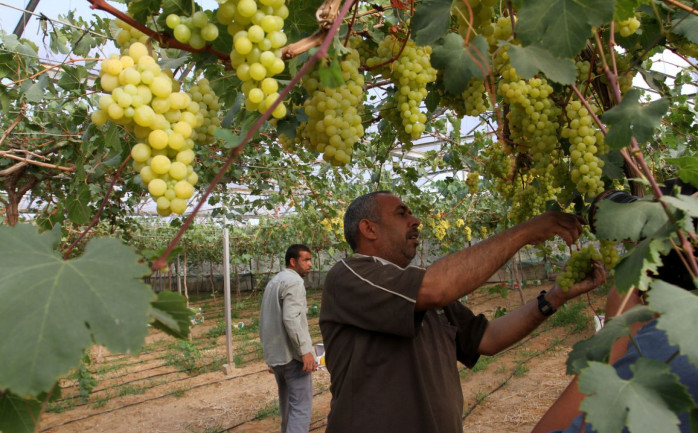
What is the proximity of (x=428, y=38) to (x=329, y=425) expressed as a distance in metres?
1.58

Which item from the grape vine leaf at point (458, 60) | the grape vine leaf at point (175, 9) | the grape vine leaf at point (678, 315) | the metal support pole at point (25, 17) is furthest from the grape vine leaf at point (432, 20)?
the metal support pole at point (25, 17)

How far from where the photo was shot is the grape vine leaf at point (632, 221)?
80 cm

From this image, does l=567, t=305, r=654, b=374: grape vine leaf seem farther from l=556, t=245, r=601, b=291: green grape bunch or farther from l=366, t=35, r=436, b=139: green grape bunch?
l=556, t=245, r=601, b=291: green grape bunch

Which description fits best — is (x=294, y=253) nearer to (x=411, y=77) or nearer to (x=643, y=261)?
(x=411, y=77)

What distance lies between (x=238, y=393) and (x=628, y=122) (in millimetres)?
7063

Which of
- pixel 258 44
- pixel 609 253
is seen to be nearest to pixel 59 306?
pixel 258 44

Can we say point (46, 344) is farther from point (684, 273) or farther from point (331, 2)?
point (684, 273)

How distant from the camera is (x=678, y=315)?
2.08 ft

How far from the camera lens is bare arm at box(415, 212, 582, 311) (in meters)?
1.55

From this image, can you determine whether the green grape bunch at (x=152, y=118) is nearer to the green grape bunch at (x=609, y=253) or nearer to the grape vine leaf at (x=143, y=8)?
the grape vine leaf at (x=143, y=8)

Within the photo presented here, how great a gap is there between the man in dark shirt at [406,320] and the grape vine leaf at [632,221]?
720mm

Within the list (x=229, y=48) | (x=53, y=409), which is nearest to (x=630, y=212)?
(x=229, y=48)

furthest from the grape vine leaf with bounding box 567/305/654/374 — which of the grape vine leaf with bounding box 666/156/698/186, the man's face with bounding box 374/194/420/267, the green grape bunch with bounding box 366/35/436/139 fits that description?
the man's face with bounding box 374/194/420/267

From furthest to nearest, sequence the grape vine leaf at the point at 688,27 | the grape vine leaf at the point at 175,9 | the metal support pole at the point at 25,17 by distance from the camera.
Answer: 1. the metal support pole at the point at 25,17
2. the grape vine leaf at the point at 688,27
3. the grape vine leaf at the point at 175,9
